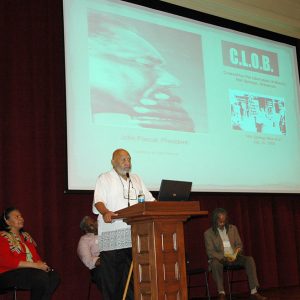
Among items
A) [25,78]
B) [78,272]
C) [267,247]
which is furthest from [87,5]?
[267,247]

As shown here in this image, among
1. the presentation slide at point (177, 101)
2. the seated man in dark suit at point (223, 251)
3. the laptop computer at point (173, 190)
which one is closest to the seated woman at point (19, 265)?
the presentation slide at point (177, 101)

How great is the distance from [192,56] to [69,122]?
76.0 inches

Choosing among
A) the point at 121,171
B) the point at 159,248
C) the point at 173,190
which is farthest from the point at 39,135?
the point at 159,248

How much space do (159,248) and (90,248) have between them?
75.6 inches

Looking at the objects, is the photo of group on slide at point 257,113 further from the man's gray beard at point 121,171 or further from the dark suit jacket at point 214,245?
the man's gray beard at point 121,171

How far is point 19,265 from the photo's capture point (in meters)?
3.94

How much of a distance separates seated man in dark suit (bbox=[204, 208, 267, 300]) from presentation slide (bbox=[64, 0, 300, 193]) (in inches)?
17.3

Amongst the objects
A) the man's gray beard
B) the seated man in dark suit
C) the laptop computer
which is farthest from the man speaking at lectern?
the seated man in dark suit

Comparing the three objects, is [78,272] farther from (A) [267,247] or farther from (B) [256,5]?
(B) [256,5]

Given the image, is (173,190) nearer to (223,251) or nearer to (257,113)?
(223,251)

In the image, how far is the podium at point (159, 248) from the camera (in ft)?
9.70

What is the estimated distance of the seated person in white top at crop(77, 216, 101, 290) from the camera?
183 inches

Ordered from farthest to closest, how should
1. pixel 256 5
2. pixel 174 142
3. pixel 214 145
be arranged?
pixel 256 5, pixel 214 145, pixel 174 142

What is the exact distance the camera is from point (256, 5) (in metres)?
7.04
